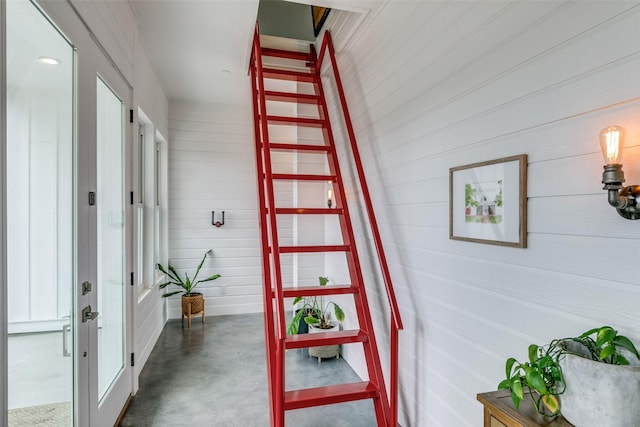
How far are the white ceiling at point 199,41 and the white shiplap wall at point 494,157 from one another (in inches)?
46.0

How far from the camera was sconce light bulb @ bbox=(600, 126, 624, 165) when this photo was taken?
3.45ft

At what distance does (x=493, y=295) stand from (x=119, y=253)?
8.18ft

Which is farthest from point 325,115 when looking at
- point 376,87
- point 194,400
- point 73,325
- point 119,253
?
point 194,400

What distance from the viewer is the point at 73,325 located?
1795 mm

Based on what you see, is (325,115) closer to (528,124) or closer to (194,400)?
(528,124)

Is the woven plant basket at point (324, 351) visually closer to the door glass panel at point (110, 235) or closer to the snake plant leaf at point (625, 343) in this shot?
the door glass panel at point (110, 235)

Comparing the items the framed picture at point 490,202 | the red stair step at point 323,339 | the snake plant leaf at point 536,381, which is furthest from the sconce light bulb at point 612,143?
the red stair step at point 323,339

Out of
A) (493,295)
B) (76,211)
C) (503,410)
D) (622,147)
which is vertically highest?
(622,147)

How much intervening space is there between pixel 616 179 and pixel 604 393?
1.94 feet

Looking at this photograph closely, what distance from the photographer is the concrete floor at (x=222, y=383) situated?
8.54ft

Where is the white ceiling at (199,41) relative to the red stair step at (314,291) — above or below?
above

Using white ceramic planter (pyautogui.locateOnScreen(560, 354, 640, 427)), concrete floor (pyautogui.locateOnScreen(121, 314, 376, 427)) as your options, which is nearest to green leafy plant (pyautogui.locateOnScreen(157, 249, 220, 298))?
concrete floor (pyautogui.locateOnScreen(121, 314, 376, 427))

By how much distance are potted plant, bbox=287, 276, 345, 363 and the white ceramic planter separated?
2.44 meters

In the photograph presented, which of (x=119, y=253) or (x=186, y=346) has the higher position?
(x=119, y=253)
